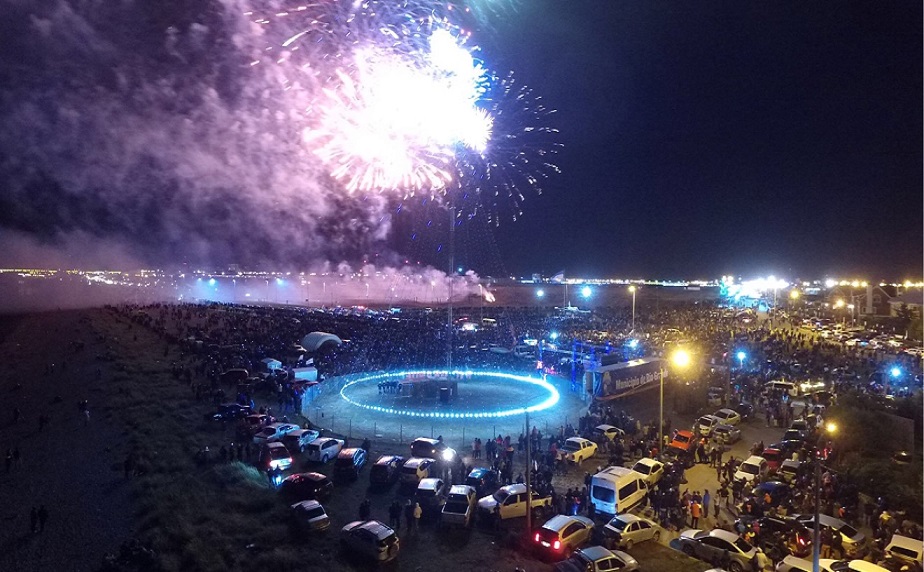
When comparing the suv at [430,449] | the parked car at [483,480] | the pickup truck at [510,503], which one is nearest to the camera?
the pickup truck at [510,503]

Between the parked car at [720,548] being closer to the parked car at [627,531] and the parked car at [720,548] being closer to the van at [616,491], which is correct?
the parked car at [627,531]

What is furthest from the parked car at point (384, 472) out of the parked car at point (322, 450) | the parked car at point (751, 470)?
the parked car at point (751, 470)

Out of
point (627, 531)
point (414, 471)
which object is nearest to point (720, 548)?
point (627, 531)

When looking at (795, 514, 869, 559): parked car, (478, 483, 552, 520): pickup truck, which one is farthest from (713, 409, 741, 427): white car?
(478, 483, 552, 520): pickup truck

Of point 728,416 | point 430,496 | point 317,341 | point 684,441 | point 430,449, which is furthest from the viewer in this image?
point 317,341

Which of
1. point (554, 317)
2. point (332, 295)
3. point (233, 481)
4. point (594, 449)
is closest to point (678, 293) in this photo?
point (554, 317)

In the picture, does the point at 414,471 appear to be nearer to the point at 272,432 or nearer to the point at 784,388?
the point at 272,432
